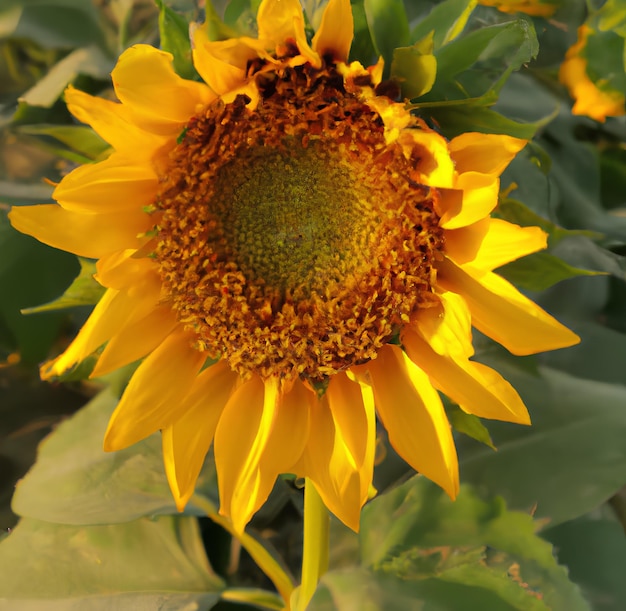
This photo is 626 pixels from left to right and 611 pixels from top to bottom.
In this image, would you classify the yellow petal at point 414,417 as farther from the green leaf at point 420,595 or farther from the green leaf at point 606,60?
the green leaf at point 606,60

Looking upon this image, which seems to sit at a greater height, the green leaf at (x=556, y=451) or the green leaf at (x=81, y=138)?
the green leaf at (x=81, y=138)

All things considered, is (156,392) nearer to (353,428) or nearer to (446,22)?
(353,428)

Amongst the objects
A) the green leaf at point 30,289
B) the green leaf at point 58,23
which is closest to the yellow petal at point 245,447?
the green leaf at point 30,289

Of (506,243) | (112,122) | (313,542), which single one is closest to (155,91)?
(112,122)

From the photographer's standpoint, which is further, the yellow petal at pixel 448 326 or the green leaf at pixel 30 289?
the green leaf at pixel 30 289

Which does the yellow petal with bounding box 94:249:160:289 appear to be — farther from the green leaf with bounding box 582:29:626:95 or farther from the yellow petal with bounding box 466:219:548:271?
the green leaf with bounding box 582:29:626:95

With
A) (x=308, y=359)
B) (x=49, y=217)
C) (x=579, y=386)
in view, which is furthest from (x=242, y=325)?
(x=579, y=386)
